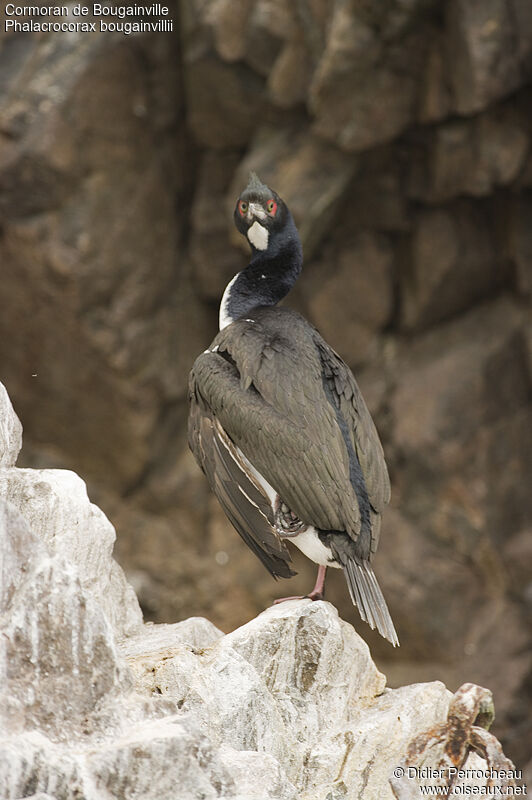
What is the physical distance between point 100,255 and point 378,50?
3.61 meters

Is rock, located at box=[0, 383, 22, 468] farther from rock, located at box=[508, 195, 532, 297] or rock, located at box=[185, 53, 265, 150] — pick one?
rock, located at box=[508, 195, 532, 297]

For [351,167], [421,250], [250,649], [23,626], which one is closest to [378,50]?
[351,167]

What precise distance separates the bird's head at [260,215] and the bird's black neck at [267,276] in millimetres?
33

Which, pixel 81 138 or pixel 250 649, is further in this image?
pixel 81 138

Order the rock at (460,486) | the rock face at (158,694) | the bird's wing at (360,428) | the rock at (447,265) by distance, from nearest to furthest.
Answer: the rock face at (158,694), the bird's wing at (360,428), the rock at (447,265), the rock at (460,486)

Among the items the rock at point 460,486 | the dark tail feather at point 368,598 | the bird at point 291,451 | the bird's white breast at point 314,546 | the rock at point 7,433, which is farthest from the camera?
the rock at point 460,486

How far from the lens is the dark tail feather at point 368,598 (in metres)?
5.19

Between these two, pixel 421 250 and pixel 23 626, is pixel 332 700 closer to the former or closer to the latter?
pixel 23 626

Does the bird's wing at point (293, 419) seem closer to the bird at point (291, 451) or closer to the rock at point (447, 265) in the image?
the bird at point (291, 451)

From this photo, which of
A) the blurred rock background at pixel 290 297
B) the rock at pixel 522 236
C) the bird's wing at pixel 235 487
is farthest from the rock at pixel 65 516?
the rock at pixel 522 236

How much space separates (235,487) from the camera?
5.68 metres

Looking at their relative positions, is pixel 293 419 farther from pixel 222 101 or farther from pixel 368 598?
pixel 222 101

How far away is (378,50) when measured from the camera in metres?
10.2

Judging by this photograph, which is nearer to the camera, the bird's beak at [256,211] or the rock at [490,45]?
the bird's beak at [256,211]
